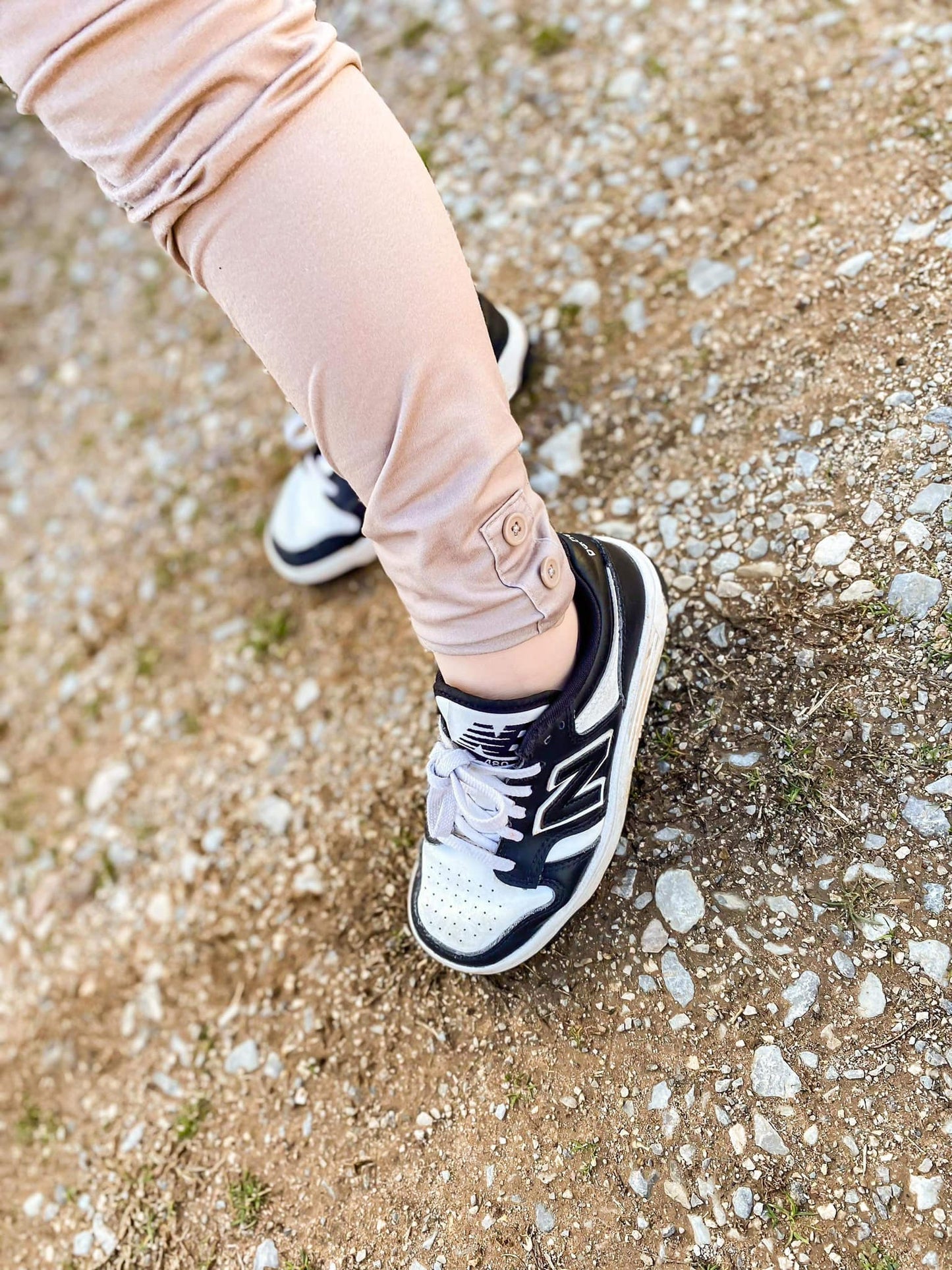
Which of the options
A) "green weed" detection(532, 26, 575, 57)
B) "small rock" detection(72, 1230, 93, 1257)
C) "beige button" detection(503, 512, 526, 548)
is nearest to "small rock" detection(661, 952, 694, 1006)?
"beige button" detection(503, 512, 526, 548)

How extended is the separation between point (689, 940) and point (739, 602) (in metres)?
0.75

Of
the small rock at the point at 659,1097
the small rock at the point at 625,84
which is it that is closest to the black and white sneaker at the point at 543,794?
the small rock at the point at 659,1097

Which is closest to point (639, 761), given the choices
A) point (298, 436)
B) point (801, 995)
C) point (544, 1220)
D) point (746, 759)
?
point (746, 759)

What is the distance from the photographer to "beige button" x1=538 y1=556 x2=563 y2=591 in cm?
158

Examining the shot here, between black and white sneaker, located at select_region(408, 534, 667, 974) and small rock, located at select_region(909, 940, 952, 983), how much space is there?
578mm

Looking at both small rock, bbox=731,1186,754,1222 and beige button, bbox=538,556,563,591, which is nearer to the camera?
beige button, bbox=538,556,563,591

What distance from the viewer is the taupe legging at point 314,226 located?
121cm

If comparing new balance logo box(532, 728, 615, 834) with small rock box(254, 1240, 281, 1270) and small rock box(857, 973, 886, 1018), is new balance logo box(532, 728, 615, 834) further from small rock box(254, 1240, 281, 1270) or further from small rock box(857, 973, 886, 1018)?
small rock box(254, 1240, 281, 1270)

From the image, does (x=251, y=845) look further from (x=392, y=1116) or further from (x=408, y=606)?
(x=408, y=606)

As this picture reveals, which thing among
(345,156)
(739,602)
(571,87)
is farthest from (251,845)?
(571,87)

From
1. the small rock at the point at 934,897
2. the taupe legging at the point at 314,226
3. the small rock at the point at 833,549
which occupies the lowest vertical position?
the small rock at the point at 934,897

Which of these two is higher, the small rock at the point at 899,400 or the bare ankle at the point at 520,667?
the bare ankle at the point at 520,667

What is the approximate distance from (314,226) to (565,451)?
4.55ft

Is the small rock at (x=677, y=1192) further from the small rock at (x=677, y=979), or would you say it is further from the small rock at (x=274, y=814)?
the small rock at (x=274, y=814)
